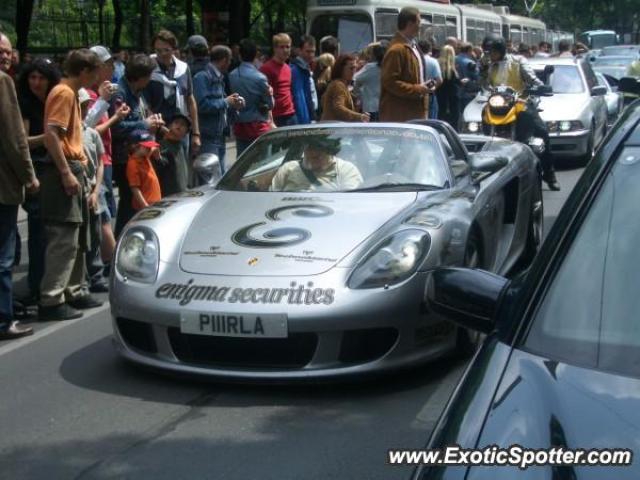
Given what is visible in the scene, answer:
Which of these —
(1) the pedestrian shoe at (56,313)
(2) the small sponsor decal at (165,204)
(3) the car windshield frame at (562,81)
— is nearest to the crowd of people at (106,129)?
(1) the pedestrian shoe at (56,313)

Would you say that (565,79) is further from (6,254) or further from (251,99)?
(6,254)

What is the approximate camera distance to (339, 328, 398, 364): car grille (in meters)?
5.27

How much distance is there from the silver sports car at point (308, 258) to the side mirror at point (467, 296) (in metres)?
2.02

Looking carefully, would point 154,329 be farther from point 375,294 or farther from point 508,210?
point 508,210

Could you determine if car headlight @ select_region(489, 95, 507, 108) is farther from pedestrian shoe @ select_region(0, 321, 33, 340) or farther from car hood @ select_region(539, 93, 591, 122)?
pedestrian shoe @ select_region(0, 321, 33, 340)

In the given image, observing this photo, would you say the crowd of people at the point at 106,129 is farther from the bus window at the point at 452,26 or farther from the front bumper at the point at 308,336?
the bus window at the point at 452,26

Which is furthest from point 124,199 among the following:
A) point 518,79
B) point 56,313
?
point 518,79

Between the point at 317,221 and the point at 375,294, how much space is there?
2.58 ft

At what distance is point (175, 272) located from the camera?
5.59m

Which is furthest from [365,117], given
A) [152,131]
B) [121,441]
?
[121,441]

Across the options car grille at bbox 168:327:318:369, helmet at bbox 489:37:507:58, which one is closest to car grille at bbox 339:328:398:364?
car grille at bbox 168:327:318:369

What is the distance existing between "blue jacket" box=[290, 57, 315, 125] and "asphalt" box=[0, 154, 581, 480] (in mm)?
7194

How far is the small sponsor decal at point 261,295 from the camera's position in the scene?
5.22 meters

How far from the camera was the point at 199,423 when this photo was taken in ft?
16.4
